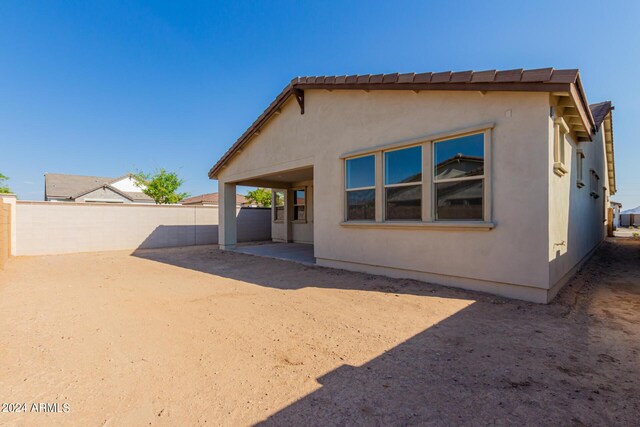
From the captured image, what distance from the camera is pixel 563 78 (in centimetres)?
446

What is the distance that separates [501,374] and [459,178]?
12.5 ft

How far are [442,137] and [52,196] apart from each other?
38905 mm

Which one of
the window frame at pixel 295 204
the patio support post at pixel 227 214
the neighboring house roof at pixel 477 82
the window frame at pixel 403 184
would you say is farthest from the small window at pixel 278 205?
the window frame at pixel 403 184

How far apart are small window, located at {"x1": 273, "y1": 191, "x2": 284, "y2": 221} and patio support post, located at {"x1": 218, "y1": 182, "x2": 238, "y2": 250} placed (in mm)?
3659

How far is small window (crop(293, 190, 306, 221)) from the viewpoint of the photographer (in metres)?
14.7

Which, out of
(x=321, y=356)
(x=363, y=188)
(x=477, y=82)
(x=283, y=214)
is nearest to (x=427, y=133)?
(x=477, y=82)

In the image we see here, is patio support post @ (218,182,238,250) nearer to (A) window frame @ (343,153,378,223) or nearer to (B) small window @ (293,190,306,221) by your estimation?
(B) small window @ (293,190,306,221)

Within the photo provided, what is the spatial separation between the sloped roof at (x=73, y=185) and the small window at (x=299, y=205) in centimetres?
2692

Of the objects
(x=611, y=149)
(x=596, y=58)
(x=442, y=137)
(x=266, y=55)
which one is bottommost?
(x=442, y=137)

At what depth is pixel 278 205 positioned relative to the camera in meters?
16.3

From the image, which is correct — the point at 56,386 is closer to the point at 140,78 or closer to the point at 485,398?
the point at 485,398

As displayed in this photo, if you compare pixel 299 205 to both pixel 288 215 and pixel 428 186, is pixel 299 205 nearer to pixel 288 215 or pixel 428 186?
pixel 288 215

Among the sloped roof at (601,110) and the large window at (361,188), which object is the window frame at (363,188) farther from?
the sloped roof at (601,110)

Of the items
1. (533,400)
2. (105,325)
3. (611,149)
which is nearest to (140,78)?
(105,325)
